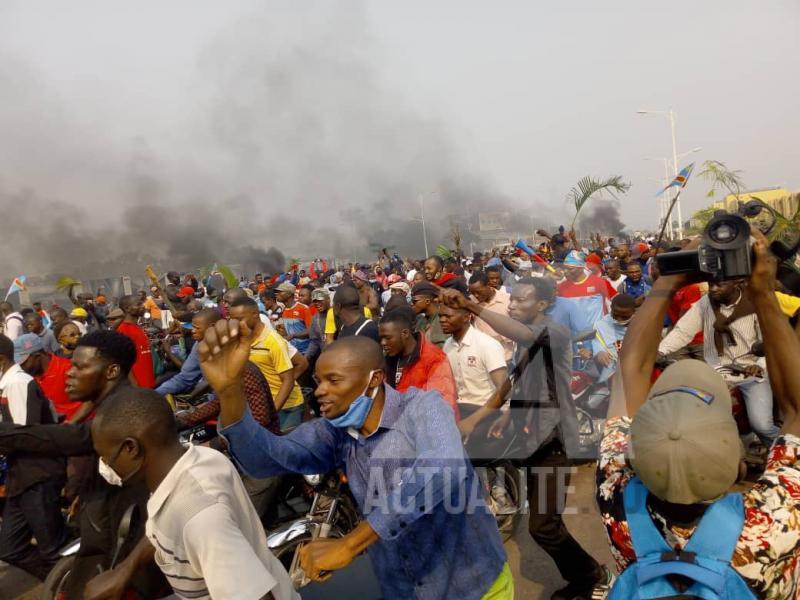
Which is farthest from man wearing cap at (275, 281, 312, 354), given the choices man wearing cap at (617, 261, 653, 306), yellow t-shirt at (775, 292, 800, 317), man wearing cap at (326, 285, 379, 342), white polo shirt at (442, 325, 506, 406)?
yellow t-shirt at (775, 292, 800, 317)

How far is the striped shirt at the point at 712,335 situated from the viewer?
3580 millimetres

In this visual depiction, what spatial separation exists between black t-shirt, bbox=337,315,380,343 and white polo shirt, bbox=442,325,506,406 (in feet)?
3.44

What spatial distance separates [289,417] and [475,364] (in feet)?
5.34

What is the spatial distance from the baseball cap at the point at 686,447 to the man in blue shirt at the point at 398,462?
0.66 m

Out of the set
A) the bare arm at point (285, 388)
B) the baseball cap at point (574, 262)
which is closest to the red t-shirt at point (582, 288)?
the baseball cap at point (574, 262)

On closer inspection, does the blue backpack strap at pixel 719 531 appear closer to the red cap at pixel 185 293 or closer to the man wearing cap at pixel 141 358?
the man wearing cap at pixel 141 358

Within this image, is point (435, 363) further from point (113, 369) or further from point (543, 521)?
point (113, 369)

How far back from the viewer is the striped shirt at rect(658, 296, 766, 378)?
141 inches

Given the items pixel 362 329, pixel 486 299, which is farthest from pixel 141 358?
pixel 486 299

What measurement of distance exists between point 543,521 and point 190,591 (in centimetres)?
204

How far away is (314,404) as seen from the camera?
6312mm

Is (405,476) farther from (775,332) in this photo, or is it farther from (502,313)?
(502,313)

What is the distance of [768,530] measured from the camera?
130cm

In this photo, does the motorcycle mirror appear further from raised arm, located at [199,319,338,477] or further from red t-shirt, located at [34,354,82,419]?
red t-shirt, located at [34,354,82,419]
